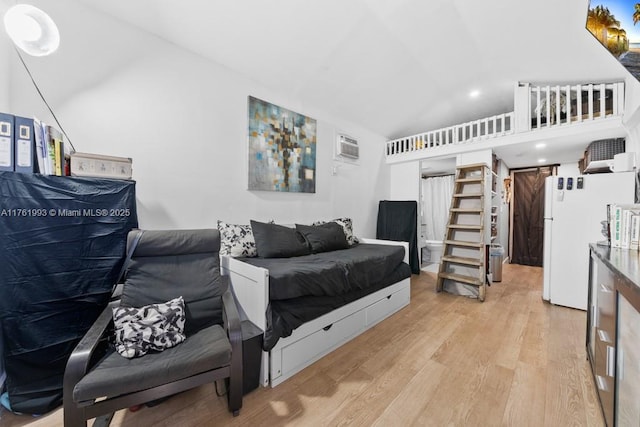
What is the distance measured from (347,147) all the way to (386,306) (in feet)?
7.81

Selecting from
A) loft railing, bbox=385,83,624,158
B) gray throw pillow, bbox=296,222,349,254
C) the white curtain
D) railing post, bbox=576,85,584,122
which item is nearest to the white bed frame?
gray throw pillow, bbox=296,222,349,254

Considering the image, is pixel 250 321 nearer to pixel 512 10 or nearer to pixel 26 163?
pixel 26 163

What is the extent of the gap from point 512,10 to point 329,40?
5.51 ft

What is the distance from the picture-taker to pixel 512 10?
2.28 metres

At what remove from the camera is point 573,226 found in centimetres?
289

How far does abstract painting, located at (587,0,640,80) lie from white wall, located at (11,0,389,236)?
260 cm

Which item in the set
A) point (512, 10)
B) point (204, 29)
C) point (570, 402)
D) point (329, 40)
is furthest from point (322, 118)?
point (570, 402)

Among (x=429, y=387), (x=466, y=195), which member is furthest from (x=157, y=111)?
(x=466, y=195)

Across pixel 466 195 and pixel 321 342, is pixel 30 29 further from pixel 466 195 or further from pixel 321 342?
pixel 466 195

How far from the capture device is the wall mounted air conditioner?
12.4ft

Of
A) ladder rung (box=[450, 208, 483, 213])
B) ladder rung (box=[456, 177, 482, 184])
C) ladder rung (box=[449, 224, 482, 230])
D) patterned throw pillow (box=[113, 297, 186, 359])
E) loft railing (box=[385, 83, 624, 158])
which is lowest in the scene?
patterned throw pillow (box=[113, 297, 186, 359])

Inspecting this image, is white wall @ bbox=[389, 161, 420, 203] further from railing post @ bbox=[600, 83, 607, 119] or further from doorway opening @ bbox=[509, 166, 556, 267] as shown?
doorway opening @ bbox=[509, 166, 556, 267]

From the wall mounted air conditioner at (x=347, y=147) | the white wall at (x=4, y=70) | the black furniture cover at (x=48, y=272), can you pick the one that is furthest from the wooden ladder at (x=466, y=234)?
the white wall at (x=4, y=70)

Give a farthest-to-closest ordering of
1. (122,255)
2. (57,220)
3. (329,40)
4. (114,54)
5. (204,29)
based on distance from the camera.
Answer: (329,40) → (204,29) → (114,54) → (122,255) → (57,220)
